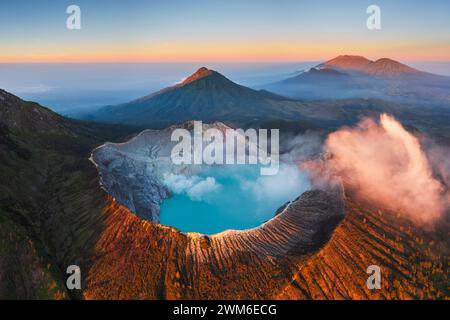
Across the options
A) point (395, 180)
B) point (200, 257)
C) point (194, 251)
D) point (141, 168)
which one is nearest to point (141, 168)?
point (141, 168)

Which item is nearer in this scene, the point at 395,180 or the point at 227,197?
the point at 395,180

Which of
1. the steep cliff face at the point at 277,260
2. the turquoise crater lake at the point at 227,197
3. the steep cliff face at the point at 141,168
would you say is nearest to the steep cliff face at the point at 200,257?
the steep cliff face at the point at 277,260

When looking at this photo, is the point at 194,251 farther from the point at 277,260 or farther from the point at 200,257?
the point at 277,260

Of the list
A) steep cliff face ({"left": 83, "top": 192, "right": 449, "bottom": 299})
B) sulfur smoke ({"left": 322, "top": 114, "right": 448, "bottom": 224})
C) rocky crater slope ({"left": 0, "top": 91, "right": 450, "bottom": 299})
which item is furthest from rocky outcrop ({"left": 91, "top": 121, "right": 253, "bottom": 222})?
sulfur smoke ({"left": 322, "top": 114, "right": 448, "bottom": 224})

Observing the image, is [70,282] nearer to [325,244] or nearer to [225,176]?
[325,244]

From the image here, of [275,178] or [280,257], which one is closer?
[280,257]

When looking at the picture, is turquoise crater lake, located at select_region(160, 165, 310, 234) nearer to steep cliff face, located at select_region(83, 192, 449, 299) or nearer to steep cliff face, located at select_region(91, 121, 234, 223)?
steep cliff face, located at select_region(91, 121, 234, 223)

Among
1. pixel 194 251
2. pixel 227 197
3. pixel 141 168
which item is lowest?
pixel 194 251

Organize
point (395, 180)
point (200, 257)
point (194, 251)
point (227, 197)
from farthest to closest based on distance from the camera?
point (227, 197) → point (395, 180) → point (194, 251) → point (200, 257)

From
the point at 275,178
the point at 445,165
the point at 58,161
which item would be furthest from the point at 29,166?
the point at 445,165
